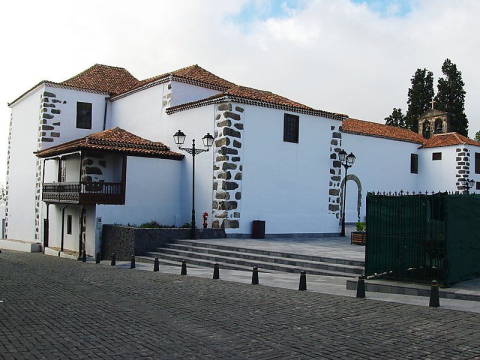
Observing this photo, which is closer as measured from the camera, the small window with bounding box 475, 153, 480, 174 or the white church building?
the white church building

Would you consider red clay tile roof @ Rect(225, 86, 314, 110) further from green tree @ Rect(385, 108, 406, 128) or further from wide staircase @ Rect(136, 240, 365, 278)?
green tree @ Rect(385, 108, 406, 128)

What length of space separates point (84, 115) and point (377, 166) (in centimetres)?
1751

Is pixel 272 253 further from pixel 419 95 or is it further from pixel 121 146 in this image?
pixel 419 95

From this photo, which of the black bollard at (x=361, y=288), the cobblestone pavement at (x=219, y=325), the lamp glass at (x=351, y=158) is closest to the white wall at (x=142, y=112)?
the lamp glass at (x=351, y=158)

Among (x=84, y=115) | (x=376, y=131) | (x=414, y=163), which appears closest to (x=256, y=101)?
(x=84, y=115)

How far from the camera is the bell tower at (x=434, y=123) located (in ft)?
112

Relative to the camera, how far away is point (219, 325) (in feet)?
22.9

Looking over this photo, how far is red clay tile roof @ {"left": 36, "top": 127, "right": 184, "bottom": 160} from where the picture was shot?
19969 millimetres

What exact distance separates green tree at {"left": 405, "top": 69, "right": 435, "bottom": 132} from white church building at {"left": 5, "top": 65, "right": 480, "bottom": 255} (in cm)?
1605

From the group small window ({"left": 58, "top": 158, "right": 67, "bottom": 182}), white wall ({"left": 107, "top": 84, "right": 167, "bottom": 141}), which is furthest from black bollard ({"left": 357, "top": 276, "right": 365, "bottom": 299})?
small window ({"left": 58, "top": 158, "right": 67, "bottom": 182})

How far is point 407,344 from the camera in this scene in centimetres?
605

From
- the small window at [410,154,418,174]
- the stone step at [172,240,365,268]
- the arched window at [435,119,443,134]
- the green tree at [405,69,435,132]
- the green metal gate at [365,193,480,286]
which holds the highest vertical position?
the green tree at [405,69,435,132]

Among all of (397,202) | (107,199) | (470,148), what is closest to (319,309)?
(397,202)

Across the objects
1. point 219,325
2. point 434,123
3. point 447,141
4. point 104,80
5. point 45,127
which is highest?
point 104,80
